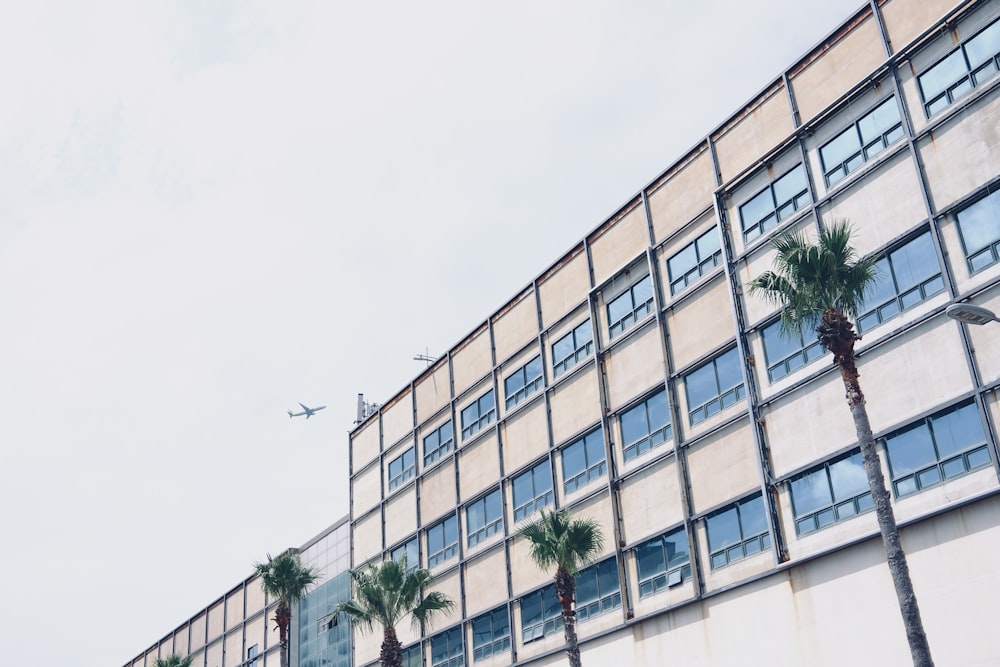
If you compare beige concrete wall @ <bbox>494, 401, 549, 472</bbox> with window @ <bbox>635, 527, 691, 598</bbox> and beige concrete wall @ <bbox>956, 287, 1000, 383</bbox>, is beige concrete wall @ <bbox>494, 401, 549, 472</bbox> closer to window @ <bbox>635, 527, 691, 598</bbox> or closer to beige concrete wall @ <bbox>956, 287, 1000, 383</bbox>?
window @ <bbox>635, 527, 691, 598</bbox>

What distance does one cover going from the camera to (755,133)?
4022cm

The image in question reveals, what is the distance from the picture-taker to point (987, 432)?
2995 centimetres

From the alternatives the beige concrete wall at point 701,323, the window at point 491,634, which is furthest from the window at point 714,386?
the window at point 491,634

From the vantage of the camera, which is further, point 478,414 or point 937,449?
point 478,414

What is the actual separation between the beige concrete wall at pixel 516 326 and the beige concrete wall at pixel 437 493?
22.9 feet

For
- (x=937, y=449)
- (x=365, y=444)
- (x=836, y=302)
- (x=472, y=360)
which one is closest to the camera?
(x=836, y=302)

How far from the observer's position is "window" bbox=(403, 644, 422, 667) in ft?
181

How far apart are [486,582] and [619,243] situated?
56.3ft

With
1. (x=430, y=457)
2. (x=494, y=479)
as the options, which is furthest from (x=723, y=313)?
(x=430, y=457)

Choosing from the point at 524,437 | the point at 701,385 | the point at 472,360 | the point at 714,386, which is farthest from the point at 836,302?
the point at 472,360

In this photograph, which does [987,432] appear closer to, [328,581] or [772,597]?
[772,597]

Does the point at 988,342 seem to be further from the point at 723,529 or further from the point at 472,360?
the point at 472,360

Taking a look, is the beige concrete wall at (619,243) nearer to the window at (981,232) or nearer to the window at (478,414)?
the window at (478,414)

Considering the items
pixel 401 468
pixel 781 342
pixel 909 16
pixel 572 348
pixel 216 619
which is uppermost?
pixel 909 16
